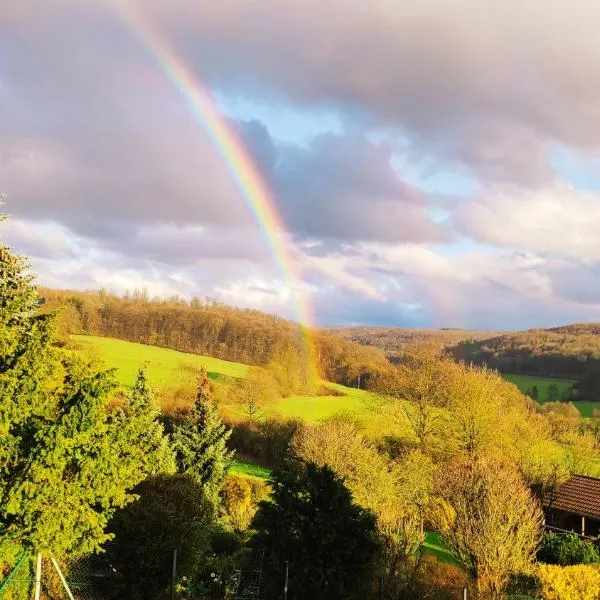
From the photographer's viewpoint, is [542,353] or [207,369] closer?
[207,369]

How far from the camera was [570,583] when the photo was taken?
47.9 feet

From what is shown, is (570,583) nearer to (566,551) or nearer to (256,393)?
(566,551)

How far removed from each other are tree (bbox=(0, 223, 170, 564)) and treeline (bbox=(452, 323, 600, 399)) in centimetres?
6414

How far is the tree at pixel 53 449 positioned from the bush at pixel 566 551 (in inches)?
693

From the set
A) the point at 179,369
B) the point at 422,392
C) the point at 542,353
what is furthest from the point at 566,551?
the point at 542,353

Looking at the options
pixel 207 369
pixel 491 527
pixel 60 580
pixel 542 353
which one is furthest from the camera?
pixel 542 353

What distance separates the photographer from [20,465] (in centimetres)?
965

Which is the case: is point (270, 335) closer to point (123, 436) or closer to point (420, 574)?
point (420, 574)

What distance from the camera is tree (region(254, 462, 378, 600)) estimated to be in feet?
41.0

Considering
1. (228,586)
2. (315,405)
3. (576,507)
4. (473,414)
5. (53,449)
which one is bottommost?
(228,586)

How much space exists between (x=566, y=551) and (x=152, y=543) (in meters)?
16.2

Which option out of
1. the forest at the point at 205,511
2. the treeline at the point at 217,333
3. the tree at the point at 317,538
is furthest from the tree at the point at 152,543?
the treeline at the point at 217,333

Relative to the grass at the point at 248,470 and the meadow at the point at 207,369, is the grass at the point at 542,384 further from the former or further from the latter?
the grass at the point at 248,470

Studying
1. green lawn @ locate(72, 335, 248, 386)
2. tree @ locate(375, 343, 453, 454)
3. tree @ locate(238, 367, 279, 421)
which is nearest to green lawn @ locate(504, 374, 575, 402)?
tree @ locate(238, 367, 279, 421)
